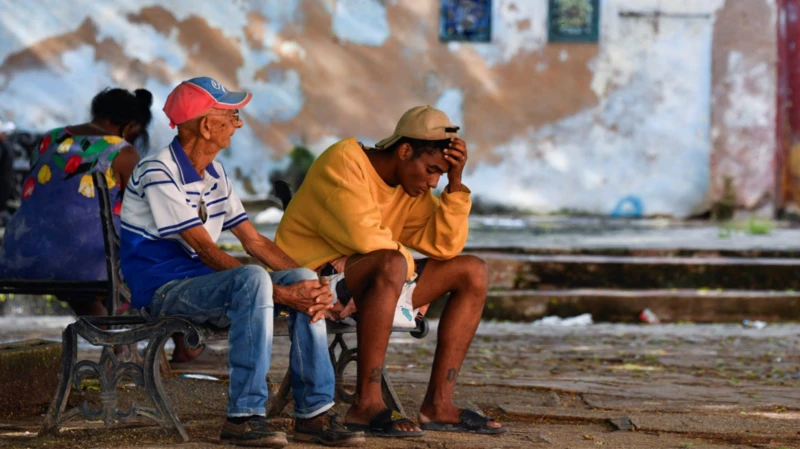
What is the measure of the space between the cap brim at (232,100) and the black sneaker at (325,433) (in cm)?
107

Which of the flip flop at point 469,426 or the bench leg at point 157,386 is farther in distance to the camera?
the flip flop at point 469,426

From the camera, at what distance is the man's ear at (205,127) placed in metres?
4.08

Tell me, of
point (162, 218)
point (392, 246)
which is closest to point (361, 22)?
point (392, 246)

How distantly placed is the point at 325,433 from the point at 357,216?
2.47ft

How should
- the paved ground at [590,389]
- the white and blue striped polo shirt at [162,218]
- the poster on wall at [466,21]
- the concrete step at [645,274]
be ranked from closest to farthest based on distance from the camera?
the white and blue striped polo shirt at [162,218]
the paved ground at [590,389]
the concrete step at [645,274]
the poster on wall at [466,21]

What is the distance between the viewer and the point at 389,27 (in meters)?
12.3

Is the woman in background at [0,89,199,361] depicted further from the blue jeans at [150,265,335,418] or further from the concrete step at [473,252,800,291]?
the concrete step at [473,252,800,291]

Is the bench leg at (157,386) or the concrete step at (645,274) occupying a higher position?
the bench leg at (157,386)

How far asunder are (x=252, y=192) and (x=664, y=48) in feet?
14.4

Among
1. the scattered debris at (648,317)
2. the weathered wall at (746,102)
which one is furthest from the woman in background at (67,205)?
the weathered wall at (746,102)

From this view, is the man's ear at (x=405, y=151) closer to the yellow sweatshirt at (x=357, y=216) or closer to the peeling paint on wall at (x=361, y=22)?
the yellow sweatshirt at (x=357, y=216)

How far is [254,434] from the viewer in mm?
3834

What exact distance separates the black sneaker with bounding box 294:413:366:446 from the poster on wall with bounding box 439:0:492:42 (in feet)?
28.4

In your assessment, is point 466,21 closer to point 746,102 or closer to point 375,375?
point 746,102
